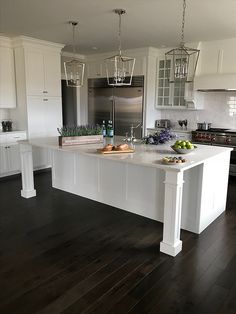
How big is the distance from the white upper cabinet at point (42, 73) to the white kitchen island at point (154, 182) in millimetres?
1724

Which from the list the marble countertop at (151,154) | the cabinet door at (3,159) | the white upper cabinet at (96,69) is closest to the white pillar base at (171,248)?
the marble countertop at (151,154)

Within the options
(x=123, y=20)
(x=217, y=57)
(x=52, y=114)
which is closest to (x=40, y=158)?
(x=52, y=114)

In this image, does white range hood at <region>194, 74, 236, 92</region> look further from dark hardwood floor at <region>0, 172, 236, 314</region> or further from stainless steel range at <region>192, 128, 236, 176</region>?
dark hardwood floor at <region>0, 172, 236, 314</region>

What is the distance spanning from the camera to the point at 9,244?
2807 mm

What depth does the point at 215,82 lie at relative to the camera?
5.02 metres

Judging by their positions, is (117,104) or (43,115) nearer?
(43,115)

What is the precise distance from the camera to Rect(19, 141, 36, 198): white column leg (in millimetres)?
3953

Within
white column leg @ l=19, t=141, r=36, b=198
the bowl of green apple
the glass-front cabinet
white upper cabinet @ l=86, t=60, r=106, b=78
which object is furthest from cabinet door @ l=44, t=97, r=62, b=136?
the bowl of green apple

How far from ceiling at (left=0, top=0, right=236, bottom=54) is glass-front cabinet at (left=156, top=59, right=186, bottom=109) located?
63 cm

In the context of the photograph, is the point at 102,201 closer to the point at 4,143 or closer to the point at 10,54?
the point at 4,143

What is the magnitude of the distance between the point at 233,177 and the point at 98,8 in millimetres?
3796

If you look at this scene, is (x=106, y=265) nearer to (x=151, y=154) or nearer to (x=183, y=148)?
(x=151, y=154)

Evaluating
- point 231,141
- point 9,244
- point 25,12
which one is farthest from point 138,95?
point 9,244

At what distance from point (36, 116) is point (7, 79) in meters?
0.84
